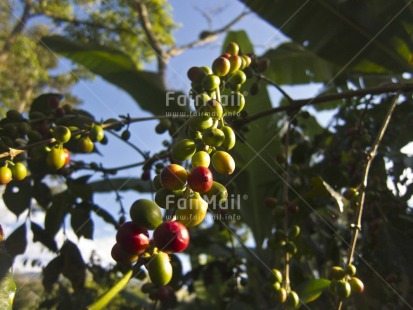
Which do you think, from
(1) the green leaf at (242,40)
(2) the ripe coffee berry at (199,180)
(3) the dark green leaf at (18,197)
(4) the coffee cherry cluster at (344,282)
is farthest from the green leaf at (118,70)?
(2) the ripe coffee berry at (199,180)

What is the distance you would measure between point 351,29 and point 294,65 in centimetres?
74

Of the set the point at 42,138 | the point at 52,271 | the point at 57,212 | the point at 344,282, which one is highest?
the point at 42,138

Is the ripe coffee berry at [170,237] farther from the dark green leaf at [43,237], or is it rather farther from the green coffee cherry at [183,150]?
the dark green leaf at [43,237]

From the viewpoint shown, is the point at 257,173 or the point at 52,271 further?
the point at 257,173

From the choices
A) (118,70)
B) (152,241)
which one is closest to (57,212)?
(152,241)

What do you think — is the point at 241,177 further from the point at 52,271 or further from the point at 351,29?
the point at 52,271

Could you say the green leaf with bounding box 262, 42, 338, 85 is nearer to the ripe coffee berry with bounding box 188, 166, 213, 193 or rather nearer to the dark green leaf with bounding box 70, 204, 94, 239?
the dark green leaf with bounding box 70, 204, 94, 239

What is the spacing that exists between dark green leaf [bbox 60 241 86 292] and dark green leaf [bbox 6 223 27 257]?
14cm

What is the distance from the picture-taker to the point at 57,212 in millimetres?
1373

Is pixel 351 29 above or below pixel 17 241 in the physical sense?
above

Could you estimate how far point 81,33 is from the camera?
23.8 feet

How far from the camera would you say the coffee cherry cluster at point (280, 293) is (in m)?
0.89

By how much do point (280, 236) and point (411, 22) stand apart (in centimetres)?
133

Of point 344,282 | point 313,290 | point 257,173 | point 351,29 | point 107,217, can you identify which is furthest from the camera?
point 257,173
